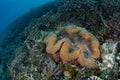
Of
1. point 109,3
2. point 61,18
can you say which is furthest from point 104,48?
point 61,18

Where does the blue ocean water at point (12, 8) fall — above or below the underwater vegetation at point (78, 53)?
below

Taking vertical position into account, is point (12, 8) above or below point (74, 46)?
below

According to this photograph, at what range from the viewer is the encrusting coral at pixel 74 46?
5500mm

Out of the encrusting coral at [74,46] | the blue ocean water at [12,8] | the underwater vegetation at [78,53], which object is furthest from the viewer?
the blue ocean water at [12,8]

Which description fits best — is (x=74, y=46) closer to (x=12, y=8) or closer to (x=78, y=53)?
(x=78, y=53)

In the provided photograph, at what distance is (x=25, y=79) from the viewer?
5.67 m

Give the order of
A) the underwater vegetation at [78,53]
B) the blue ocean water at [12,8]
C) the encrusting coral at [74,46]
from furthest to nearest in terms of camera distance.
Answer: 1. the blue ocean water at [12,8]
2. the encrusting coral at [74,46]
3. the underwater vegetation at [78,53]

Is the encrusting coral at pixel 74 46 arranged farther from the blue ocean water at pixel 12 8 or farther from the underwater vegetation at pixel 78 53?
the blue ocean water at pixel 12 8

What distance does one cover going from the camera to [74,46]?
5723mm

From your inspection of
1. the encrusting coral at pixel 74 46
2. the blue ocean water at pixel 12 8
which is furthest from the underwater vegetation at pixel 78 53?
the blue ocean water at pixel 12 8

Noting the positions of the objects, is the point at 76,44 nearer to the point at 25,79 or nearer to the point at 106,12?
the point at 25,79

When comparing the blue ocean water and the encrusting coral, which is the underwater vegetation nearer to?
the encrusting coral

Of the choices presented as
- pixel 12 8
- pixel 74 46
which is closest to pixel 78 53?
pixel 74 46

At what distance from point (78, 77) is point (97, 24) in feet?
7.25
